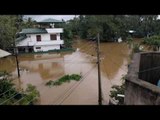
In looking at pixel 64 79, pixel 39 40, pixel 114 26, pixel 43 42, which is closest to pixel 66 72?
pixel 64 79

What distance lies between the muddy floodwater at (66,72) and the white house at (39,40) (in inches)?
54.5

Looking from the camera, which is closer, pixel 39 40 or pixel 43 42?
pixel 43 42

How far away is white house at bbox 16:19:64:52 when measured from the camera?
22.3m

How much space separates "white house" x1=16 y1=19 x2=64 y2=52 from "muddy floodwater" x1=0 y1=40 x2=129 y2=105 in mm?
1384

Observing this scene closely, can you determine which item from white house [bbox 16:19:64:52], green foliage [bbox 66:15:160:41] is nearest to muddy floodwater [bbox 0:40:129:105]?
white house [bbox 16:19:64:52]

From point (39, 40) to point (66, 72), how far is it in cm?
907

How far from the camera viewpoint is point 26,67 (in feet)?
55.6

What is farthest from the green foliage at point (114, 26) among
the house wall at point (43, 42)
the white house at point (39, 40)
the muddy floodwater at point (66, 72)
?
the muddy floodwater at point (66, 72)

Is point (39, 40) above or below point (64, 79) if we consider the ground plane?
above

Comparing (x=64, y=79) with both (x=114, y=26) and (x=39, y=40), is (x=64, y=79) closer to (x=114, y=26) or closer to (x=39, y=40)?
(x=39, y=40)

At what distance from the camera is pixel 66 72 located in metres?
15.0

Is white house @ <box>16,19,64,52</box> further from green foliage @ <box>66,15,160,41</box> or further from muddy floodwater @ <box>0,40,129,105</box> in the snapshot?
green foliage @ <box>66,15,160,41</box>
